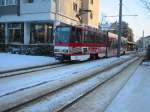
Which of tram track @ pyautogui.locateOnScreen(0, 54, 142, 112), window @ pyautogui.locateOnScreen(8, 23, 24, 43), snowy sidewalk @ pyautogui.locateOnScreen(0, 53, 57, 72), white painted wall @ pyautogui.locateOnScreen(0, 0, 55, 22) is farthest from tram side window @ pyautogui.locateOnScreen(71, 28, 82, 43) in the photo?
window @ pyautogui.locateOnScreen(8, 23, 24, 43)

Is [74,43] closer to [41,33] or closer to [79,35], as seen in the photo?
[79,35]

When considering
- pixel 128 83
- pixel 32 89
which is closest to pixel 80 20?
pixel 128 83

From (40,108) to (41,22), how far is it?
124 feet

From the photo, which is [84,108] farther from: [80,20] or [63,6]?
[80,20]

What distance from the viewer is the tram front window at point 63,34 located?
3094 cm

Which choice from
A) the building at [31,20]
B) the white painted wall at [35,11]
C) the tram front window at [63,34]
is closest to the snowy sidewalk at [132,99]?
the tram front window at [63,34]

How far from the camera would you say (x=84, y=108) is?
11.5 meters

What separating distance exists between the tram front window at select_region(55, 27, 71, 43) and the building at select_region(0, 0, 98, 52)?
11963mm

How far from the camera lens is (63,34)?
31.2m

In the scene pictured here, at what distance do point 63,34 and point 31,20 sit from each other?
1588cm

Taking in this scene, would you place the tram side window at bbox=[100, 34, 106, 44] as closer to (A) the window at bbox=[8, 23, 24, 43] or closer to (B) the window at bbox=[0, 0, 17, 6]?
(A) the window at bbox=[8, 23, 24, 43]

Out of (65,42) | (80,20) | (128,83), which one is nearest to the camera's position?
(128,83)

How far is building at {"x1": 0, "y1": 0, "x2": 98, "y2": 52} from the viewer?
148 feet

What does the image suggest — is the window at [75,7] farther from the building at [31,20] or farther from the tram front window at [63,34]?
the tram front window at [63,34]
